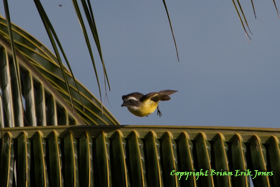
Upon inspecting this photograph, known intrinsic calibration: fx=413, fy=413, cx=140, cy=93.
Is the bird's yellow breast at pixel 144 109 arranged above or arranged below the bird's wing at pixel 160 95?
below

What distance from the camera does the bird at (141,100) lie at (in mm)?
4906

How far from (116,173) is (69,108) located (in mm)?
1291

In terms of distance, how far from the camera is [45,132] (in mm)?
2871

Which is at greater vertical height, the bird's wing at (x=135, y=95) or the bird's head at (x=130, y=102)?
the bird's wing at (x=135, y=95)

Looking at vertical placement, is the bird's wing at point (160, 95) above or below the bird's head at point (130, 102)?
above

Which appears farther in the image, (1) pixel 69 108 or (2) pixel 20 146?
(1) pixel 69 108

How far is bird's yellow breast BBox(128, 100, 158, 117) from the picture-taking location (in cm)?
494

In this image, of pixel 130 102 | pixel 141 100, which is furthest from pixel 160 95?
pixel 130 102

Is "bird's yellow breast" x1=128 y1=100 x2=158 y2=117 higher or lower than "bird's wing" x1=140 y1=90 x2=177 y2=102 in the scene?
lower

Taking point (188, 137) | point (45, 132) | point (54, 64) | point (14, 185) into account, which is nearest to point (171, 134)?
point (188, 137)

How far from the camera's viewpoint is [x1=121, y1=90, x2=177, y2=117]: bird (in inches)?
193

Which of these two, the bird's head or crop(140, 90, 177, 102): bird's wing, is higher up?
crop(140, 90, 177, 102): bird's wing

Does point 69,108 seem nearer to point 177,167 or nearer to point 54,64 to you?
point 54,64

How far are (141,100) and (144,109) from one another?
0.12 metres
